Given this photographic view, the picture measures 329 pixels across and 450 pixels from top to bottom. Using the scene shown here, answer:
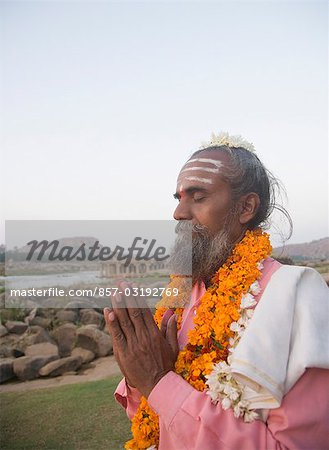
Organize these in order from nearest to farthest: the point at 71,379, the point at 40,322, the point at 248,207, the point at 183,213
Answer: the point at 183,213 < the point at 248,207 < the point at 71,379 < the point at 40,322

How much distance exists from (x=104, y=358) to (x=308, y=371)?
9131mm

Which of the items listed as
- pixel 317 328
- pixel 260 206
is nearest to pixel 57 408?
pixel 260 206

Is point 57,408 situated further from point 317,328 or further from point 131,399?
point 317,328

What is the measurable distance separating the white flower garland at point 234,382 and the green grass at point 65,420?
452cm

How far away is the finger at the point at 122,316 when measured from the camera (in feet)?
7.04

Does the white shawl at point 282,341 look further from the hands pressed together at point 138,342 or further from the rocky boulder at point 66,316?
the rocky boulder at point 66,316

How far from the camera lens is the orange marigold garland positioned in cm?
222

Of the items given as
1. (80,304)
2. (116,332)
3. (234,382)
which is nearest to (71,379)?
(80,304)

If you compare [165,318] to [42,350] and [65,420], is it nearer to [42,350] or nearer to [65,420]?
[65,420]

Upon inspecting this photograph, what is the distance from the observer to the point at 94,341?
10.5 metres

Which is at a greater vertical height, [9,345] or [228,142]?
[228,142]

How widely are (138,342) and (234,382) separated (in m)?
0.50

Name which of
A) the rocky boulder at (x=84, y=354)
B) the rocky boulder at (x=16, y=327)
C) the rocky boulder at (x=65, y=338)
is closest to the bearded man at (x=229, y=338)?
the rocky boulder at (x=84, y=354)

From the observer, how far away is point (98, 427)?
6.45 metres
